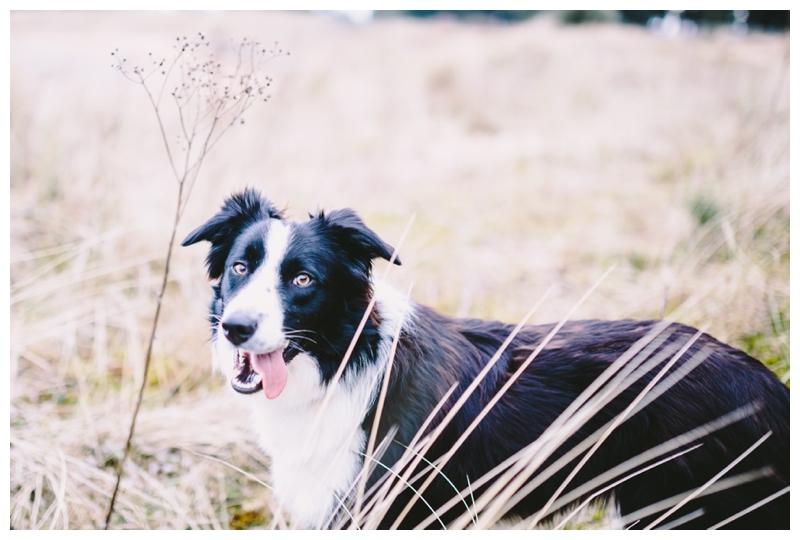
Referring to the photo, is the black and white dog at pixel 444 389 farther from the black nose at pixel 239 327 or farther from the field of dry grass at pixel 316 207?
the field of dry grass at pixel 316 207

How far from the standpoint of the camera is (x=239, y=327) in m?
1.65

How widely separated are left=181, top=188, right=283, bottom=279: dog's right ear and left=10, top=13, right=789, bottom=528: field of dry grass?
63 centimetres

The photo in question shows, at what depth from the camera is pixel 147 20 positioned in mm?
2398

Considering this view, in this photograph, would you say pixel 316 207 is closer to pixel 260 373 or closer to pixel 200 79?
pixel 200 79

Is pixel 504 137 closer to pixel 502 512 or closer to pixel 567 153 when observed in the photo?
pixel 567 153

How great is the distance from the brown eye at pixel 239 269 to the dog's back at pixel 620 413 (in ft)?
1.72

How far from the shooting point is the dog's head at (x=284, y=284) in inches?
69.6

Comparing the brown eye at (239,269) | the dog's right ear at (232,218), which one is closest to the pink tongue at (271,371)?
the brown eye at (239,269)

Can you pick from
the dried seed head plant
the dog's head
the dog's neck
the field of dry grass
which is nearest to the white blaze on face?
the dog's head

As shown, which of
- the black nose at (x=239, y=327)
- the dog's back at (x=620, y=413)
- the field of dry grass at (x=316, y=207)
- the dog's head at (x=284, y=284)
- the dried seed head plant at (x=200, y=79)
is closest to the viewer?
the black nose at (x=239, y=327)

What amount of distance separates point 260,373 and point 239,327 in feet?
0.77

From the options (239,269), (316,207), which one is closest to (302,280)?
(239,269)

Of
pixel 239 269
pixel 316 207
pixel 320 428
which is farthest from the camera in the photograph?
pixel 316 207

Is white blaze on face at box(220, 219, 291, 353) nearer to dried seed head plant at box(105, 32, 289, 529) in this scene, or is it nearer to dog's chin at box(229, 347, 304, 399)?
dog's chin at box(229, 347, 304, 399)
